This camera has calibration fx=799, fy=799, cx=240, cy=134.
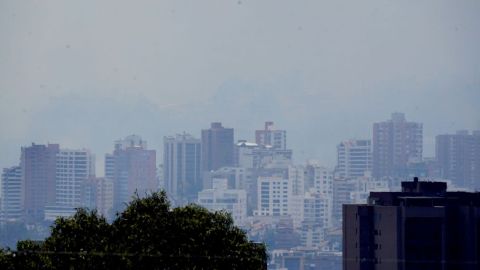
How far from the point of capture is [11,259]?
166 inches

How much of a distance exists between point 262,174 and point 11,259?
4938 centimetres

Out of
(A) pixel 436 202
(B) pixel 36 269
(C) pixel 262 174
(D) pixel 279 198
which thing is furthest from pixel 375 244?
(C) pixel 262 174

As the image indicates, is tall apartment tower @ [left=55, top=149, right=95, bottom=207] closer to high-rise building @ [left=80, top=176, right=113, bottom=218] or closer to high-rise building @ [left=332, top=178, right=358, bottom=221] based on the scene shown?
high-rise building @ [left=80, top=176, right=113, bottom=218]

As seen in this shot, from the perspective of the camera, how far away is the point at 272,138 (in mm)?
58312

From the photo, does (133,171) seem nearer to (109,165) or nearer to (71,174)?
(109,165)

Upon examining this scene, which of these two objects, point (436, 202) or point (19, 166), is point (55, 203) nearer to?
point (19, 166)

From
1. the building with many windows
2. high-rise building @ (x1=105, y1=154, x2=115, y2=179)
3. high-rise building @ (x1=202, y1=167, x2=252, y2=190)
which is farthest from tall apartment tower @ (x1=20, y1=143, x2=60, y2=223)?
high-rise building @ (x1=202, y1=167, x2=252, y2=190)

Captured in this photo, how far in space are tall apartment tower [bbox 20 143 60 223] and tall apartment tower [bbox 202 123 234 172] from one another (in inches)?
394

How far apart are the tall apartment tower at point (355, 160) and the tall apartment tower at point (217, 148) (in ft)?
24.3

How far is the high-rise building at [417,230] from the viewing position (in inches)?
430

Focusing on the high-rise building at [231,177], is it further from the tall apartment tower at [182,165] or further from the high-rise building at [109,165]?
the high-rise building at [109,165]

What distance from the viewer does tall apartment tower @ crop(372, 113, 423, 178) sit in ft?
168

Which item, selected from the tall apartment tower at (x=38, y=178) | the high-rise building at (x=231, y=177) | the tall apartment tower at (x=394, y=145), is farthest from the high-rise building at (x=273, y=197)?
the tall apartment tower at (x=38, y=178)

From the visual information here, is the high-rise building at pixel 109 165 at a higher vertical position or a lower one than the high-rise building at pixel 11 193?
higher
